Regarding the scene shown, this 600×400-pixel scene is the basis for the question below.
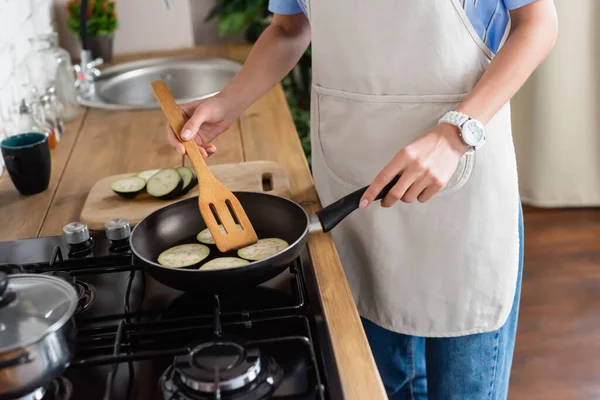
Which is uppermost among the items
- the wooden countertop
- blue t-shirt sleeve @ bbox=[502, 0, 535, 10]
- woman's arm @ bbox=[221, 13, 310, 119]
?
blue t-shirt sleeve @ bbox=[502, 0, 535, 10]

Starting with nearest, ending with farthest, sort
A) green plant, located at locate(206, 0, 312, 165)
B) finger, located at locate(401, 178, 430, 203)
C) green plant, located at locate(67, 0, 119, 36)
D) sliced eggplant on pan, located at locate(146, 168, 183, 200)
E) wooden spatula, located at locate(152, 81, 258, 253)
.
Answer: finger, located at locate(401, 178, 430, 203) < wooden spatula, located at locate(152, 81, 258, 253) < sliced eggplant on pan, located at locate(146, 168, 183, 200) < green plant, located at locate(67, 0, 119, 36) < green plant, located at locate(206, 0, 312, 165)

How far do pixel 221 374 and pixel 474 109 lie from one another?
0.51 meters

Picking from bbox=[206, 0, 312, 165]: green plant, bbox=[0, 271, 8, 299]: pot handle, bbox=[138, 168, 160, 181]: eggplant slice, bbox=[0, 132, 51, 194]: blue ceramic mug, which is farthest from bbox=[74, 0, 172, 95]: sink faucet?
bbox=[0, 271, 8, 299]: pot handle

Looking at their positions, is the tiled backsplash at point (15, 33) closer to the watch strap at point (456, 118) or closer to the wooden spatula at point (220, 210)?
the wooden spatula at point (220, 210)

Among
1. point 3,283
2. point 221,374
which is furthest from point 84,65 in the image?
point 221,374

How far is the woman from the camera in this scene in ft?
3.16

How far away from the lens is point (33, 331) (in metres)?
0.73

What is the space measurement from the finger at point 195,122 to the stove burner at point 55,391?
44 centimetres

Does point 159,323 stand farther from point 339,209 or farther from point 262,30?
point 262,30

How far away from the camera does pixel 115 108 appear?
1.90 m

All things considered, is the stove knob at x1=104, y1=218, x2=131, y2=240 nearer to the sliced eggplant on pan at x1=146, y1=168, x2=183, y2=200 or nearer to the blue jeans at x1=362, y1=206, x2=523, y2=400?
the sliced eggplant on pan at x1=146, y1=168, x2=183, y2=200

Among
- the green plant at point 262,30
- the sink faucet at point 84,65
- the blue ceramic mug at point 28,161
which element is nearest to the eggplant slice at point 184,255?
the blue ceramic mug at point 28,161

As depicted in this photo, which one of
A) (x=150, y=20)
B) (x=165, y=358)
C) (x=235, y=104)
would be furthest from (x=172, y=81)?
(x=165, y=358)

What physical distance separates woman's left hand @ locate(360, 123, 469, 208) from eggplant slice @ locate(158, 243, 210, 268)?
10.4 inches
